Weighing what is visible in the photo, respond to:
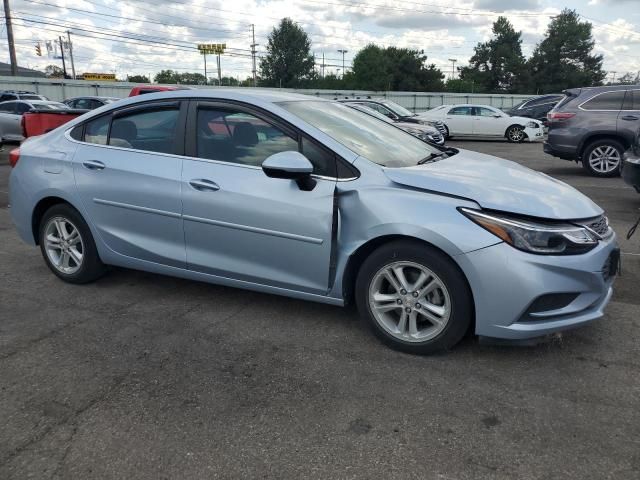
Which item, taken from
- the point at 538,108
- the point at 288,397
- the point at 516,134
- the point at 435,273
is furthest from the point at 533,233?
the point at 538,108

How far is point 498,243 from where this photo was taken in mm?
3031

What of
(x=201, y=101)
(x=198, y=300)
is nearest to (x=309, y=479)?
(x=198, y=300)

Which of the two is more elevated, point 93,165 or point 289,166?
point 289,166

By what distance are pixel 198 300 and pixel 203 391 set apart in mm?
1407

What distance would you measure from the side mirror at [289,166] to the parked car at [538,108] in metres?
21.6

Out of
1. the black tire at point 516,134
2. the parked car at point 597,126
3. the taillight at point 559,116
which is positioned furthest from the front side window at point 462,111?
the taillight at point 559,116

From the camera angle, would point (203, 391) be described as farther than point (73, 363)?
No

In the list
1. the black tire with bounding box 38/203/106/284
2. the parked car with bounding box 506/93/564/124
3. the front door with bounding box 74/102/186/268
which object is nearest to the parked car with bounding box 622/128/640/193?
the front door with bounding box 74/102/186/268

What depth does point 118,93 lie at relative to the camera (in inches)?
1502

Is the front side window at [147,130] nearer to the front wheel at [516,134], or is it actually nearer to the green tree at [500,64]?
the front wheel at [516,134]

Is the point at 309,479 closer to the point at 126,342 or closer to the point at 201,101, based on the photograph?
the point at 126,342

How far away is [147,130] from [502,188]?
8.54 ft

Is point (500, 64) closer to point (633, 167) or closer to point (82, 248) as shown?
point (633, 167)

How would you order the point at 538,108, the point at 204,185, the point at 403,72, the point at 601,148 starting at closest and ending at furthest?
1. the point at 204,185
2. the point at 601,148
3. the point at 538,108
4. the point at 403,72
